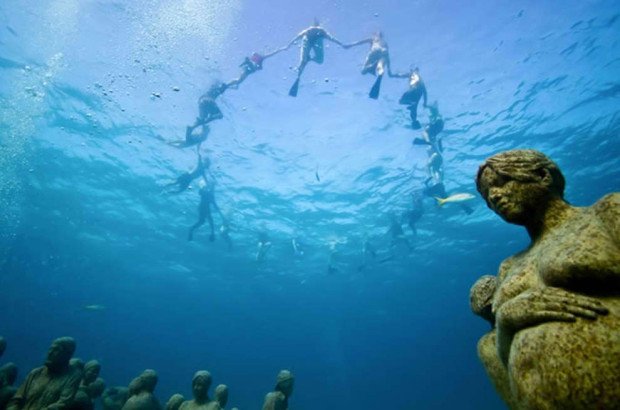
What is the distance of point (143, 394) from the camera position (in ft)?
21.6

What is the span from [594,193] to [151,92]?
2793 centimetres

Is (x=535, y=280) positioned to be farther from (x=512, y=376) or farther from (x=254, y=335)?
(x=254, y=335)

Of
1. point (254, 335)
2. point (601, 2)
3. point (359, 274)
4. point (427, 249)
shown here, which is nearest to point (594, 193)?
point (427, 249)

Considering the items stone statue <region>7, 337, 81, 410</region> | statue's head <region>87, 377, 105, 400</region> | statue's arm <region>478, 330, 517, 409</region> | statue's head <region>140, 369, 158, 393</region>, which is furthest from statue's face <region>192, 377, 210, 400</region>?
statue's arm <region>478, 330, 517, 409</region>

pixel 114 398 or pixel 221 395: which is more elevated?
pixel 114 398

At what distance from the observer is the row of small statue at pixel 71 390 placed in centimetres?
569

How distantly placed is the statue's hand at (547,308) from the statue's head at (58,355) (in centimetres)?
712

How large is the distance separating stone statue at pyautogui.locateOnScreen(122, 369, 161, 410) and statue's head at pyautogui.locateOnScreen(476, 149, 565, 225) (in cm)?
709

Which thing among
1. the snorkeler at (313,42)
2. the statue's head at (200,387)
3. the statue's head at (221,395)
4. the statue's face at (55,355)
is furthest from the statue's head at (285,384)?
the snorkeler at (313,42)

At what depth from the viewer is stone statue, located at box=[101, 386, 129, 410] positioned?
26.1ft

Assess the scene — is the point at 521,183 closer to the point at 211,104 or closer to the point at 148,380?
the point at 148,380

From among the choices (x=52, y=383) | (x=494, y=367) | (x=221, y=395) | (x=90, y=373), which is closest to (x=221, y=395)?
(x=221, y=395)

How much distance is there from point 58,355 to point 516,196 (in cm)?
738

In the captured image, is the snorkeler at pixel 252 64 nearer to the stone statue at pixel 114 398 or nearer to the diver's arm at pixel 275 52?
the diver's arm at pixel 275 52
